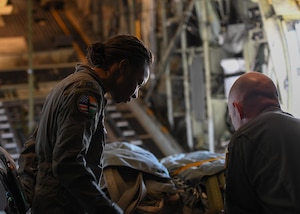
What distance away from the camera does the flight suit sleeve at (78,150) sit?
205 cm

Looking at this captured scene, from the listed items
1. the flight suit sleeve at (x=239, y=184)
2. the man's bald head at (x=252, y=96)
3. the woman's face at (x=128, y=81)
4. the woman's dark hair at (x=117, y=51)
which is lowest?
the flight suit sleeve at (x=239, y=184)

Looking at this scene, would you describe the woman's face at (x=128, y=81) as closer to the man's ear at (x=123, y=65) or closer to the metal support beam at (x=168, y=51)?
the man's ear at (x=123, y=65)

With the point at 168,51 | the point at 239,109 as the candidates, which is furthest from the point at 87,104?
the point at 168,51

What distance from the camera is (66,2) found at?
12.0 m

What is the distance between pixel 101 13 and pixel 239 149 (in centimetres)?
859

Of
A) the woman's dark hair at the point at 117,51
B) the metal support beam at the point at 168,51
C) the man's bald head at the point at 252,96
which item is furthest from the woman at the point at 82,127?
the metal support beam at the point at 168,51

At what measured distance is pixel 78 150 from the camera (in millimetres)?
2049

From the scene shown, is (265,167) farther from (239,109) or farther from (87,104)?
(87,104)

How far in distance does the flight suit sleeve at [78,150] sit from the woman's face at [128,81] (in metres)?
Answer: 0.23

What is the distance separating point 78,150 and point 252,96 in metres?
0.85

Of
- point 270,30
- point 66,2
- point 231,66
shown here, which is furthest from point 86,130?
point 66,2

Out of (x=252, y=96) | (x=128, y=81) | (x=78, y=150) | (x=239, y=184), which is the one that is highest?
(x=128, y=81)

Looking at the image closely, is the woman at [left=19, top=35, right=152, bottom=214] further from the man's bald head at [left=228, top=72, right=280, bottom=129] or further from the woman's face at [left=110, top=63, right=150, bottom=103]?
the man's bald head at [left=228, top=72, right=280, bottom=129]

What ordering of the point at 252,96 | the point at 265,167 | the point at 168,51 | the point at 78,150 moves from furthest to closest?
the point at 168,51 → the point at 252,96 → the point at 78,150 → the point at 265,167
